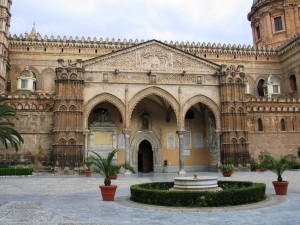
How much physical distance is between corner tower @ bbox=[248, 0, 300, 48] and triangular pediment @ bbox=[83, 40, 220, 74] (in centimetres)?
2060

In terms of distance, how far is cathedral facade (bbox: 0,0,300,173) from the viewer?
26219 millimetres

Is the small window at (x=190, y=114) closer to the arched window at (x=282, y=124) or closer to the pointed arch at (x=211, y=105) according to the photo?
the pointed arch at (x=211, y=105)

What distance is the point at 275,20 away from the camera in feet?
151

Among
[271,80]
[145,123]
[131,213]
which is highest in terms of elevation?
[271,80]

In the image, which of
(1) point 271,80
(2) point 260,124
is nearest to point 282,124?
(2) point 260,124

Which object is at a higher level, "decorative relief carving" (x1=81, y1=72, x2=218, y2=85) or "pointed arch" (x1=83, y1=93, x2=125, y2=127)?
"decorative relief carving" (x1=81, y1=72, x2=218, y2=85)

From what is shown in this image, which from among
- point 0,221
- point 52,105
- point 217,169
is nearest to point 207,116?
point 217,169

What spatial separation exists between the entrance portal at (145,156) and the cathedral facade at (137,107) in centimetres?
10

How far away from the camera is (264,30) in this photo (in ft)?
154

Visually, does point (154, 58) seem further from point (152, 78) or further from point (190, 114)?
point (190, 114)

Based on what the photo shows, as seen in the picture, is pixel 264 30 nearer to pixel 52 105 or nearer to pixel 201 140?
pixel 201 140

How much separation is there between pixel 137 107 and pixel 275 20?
88.9 ft

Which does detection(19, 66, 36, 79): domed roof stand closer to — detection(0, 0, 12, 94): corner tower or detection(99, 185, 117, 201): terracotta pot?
detection(0, 0, 12, 94): corner tower

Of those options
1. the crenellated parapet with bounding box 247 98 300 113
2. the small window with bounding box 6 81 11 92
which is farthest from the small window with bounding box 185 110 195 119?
the small window with bounding box 6 81 11 92
